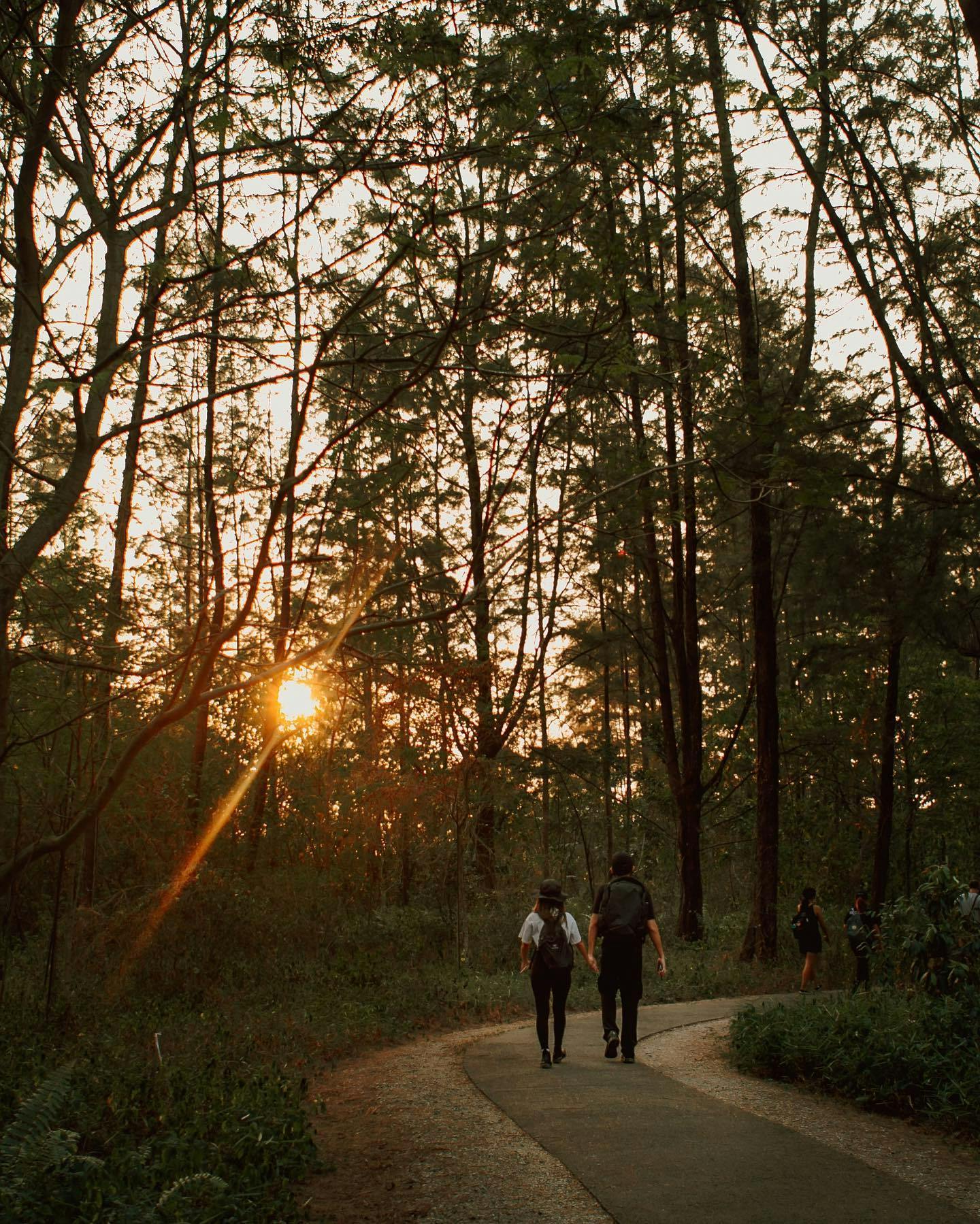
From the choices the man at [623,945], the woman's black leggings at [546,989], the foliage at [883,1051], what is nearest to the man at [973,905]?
the foliage at [883,1051]

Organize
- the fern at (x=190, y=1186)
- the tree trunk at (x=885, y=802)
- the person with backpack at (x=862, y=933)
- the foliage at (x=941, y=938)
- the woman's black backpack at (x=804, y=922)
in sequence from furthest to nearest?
the tree trunk at (x=885, y=802)
the woman's black backpack at (x=804, y=922)
the person with backpack at (x=862, y=933)
the foliage at (x=941, y=938)
the fern at (x=190, y=1186)

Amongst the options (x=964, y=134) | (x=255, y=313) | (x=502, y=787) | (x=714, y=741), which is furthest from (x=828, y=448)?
(x=714, y=741)

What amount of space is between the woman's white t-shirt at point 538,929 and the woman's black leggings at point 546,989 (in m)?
0.22

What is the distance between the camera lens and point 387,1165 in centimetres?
671

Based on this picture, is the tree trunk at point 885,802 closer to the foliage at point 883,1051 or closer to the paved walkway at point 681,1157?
the foliage at point 883,1051

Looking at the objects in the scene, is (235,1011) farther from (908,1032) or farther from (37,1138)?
(37,1138)

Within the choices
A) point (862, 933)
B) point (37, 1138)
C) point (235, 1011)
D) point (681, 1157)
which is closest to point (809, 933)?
point (862, 933)

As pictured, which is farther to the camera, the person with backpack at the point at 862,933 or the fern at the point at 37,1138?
the person with backpack at the point at 862,933

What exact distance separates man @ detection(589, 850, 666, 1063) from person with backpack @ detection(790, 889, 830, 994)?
7742 mm

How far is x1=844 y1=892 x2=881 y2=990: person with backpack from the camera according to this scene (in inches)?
559

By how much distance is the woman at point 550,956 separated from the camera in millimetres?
9812

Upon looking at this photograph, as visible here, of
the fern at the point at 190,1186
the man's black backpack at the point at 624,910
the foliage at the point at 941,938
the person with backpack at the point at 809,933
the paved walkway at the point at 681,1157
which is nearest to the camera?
the fern at the point at 190,1186

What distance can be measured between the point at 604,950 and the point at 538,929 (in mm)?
724

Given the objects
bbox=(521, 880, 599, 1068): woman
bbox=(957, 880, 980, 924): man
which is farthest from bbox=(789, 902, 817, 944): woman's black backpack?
bbox=(521, 880, 599, 1068): woman
